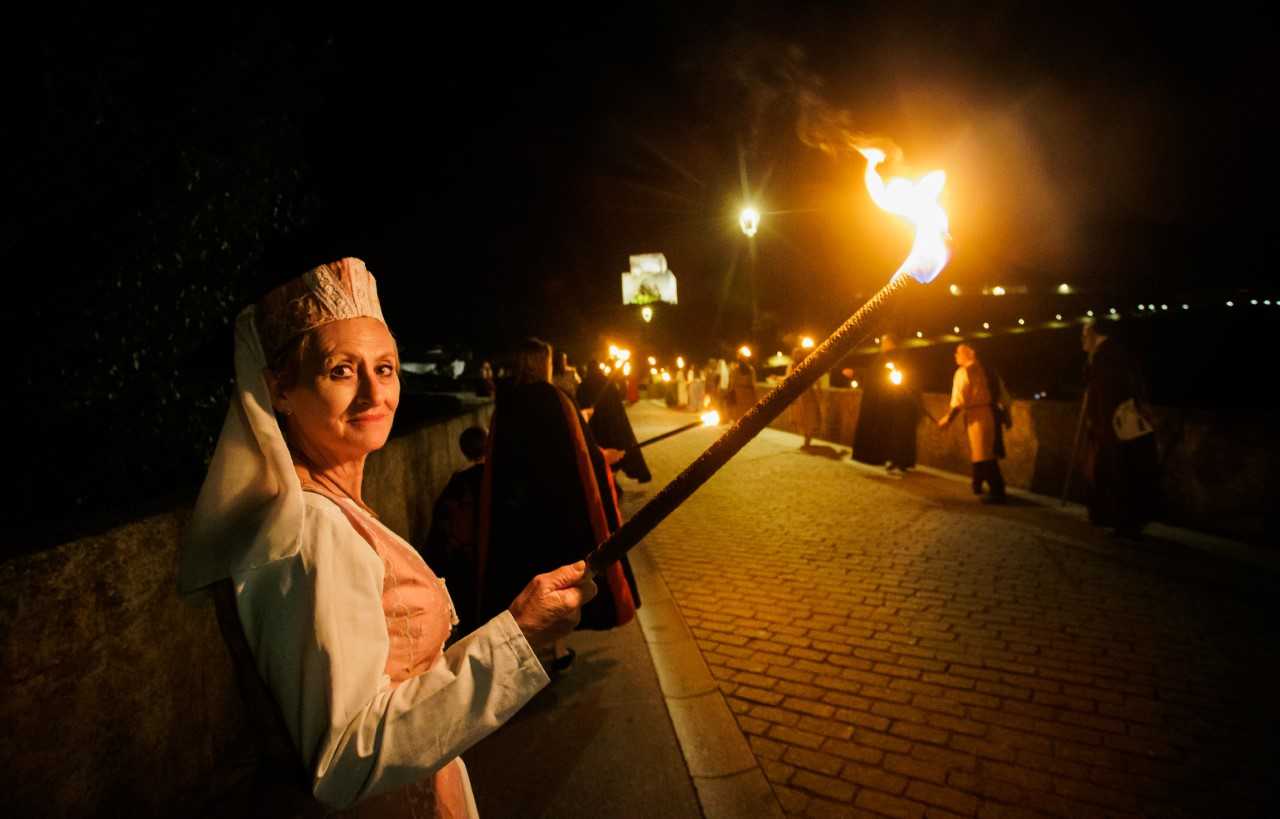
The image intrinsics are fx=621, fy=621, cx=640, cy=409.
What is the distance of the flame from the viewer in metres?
1.24

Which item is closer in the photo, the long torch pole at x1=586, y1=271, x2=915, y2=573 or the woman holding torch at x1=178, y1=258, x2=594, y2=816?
the woman holding torch at x1=178, y1=258, x2=594, y2=816

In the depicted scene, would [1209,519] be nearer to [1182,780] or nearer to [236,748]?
[1182,780]

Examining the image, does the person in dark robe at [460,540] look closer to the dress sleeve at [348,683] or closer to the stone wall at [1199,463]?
the dress sleeve at [348,683]

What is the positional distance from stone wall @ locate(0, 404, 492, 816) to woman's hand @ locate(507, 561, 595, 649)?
2.04 m

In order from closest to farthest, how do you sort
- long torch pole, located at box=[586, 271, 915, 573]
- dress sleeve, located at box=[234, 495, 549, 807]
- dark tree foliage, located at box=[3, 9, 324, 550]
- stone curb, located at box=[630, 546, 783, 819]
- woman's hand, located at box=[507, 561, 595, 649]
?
dress sleeve, located at box=[234, 495, 549, 807], long torch pole, located at box=[586, 271, 915, 573], woman's hand, located at box=[507, 561, 595, 649], stone curb, located at box=[630, 546, 783, 819], dark tree foliage, located at box=[3, 9, 324, 550]

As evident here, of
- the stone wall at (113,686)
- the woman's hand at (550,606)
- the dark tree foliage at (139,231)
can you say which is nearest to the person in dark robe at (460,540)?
the stone wall at (113,686)

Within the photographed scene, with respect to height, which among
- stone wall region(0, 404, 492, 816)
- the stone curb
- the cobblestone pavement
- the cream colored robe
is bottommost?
the stone curb

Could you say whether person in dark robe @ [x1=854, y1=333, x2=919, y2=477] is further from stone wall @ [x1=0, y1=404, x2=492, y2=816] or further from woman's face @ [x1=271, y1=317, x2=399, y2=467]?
woman's face @ [x1=271, y1=317, x2=399, y2=467]

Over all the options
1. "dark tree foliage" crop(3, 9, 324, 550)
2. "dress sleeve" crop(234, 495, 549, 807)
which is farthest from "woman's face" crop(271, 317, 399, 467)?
"dark tree foliage" crop(3, 9, 324, 550)

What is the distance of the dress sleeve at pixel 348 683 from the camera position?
3.37 feet

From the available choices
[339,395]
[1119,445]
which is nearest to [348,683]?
[339,395]

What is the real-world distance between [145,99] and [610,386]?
18.4 ft

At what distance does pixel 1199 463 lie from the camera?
653 cm

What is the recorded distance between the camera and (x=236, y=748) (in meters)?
3.06
